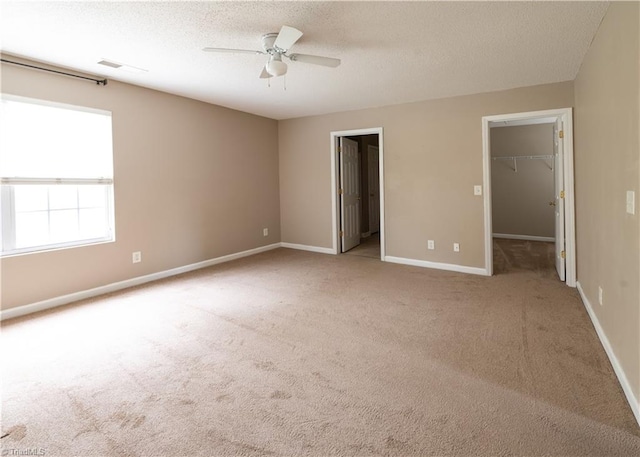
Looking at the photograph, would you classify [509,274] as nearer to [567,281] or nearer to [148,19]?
[567,281]

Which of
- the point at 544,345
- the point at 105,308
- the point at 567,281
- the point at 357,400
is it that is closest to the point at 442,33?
the point at 544,345

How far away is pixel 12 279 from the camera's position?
330 cm

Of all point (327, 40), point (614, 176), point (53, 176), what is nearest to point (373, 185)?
point (327, 40)

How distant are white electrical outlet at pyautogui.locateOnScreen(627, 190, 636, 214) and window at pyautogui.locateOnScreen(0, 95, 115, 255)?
4605mm

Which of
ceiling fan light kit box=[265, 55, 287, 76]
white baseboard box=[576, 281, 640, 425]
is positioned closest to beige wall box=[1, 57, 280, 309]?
ceiling fan light kit box=[265, 55, 287, 76]

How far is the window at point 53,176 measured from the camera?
3.29m

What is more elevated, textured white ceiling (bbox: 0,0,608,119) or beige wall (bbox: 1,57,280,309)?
textured white ceiling (bbox: 0,0,608,119)

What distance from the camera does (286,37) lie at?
8.37ft

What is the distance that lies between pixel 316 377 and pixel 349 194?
451 cm

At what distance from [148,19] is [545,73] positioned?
12.7 feet

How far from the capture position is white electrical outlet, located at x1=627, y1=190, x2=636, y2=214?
6.12 ft

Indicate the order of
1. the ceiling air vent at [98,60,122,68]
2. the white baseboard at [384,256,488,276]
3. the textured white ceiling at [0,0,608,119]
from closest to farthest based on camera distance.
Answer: the textured white ceiling at [0,0,608,119] → the ceiling air vent at [98,60,122,68] → the white baseboard at [384,256,488,276]

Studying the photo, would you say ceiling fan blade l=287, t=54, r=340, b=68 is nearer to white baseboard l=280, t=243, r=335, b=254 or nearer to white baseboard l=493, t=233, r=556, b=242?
white baseboard l=280, t=243, r=335, b=254

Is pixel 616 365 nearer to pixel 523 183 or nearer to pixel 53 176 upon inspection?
pixel 53 176
